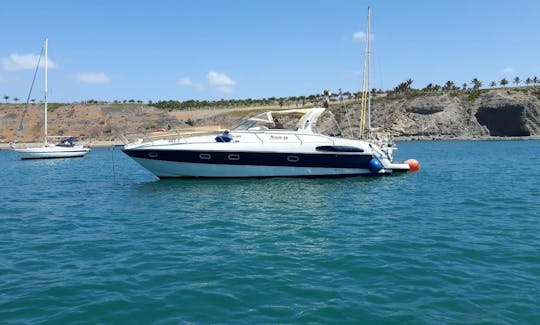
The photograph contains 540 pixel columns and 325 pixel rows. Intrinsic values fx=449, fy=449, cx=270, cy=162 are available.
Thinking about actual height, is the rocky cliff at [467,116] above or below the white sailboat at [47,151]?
above

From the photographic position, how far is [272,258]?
10359mm

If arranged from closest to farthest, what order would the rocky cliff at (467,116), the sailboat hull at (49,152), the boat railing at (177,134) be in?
the boat railing at (177,134), the sailboat hull at (49,152), the rocky cliff at (467,116)

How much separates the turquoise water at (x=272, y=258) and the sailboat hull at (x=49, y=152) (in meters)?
32.0

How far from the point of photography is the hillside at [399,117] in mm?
91750

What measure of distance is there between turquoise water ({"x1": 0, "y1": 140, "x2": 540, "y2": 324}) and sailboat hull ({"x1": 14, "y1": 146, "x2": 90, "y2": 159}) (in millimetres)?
31997

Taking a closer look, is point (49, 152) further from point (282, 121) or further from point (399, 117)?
point (399, 117)

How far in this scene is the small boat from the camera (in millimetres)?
24203

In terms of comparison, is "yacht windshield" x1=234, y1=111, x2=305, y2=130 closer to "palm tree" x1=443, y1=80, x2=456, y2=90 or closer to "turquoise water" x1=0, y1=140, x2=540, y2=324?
"turquoise water" x1=0, y1=140, x2=540, y2=324

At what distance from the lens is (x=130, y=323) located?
22.8ft

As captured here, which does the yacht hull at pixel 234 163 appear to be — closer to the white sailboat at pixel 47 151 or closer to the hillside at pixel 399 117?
the white sailboat at pixel 47 151

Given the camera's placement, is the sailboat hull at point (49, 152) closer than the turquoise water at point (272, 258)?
No

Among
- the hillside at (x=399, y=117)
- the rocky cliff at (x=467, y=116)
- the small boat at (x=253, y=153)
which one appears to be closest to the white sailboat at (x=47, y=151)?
the small boat at (x=253, y=153)

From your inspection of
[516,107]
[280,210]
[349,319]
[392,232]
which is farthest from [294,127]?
[516,107]

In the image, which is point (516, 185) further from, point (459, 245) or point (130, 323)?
point (130, 323)
